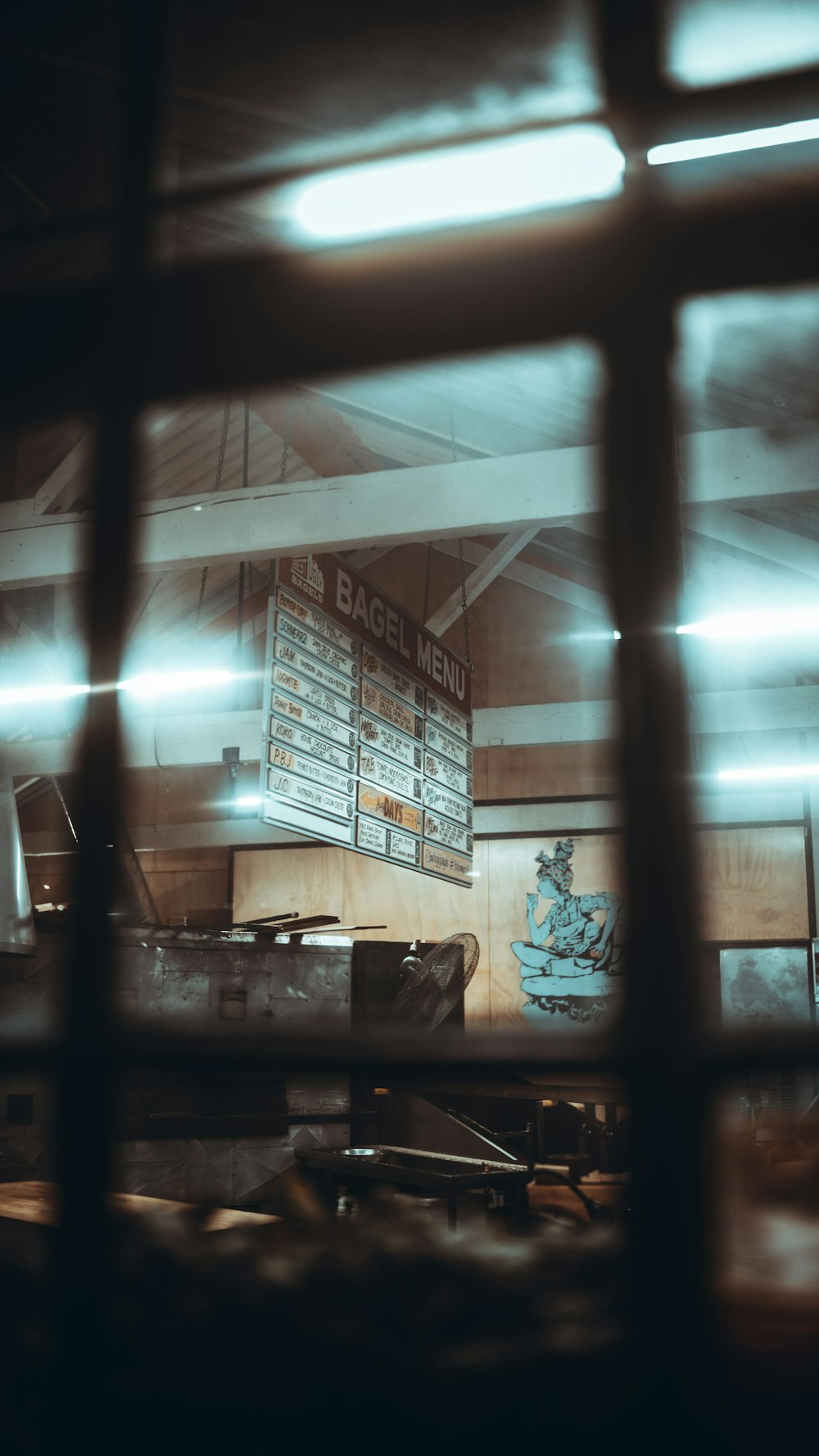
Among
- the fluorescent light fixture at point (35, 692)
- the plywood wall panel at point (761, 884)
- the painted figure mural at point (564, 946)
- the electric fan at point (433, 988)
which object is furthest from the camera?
the plywood wall panel at point (761, 884)

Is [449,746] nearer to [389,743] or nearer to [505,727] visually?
[389,743]

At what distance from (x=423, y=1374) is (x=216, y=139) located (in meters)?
1.71

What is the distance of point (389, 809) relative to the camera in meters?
6.30

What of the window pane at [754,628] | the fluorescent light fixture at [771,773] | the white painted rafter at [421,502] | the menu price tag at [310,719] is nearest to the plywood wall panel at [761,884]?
the window pane at [754,628]

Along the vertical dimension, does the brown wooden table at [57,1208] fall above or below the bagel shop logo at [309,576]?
below

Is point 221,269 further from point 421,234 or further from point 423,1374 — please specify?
point 423,1374

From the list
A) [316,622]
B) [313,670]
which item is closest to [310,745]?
[313,670]

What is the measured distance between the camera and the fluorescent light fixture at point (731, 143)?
42.6 inches

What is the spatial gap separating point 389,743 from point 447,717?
3.62 ft

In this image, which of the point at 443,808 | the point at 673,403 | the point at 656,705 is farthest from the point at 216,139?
the point at 443,808

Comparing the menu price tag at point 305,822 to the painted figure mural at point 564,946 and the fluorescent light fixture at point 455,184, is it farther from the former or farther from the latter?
the painted figure mural at point 564,946

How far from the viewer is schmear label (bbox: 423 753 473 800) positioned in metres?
6.97

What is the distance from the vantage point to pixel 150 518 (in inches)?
223

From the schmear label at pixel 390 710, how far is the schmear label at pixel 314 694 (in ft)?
0.65
